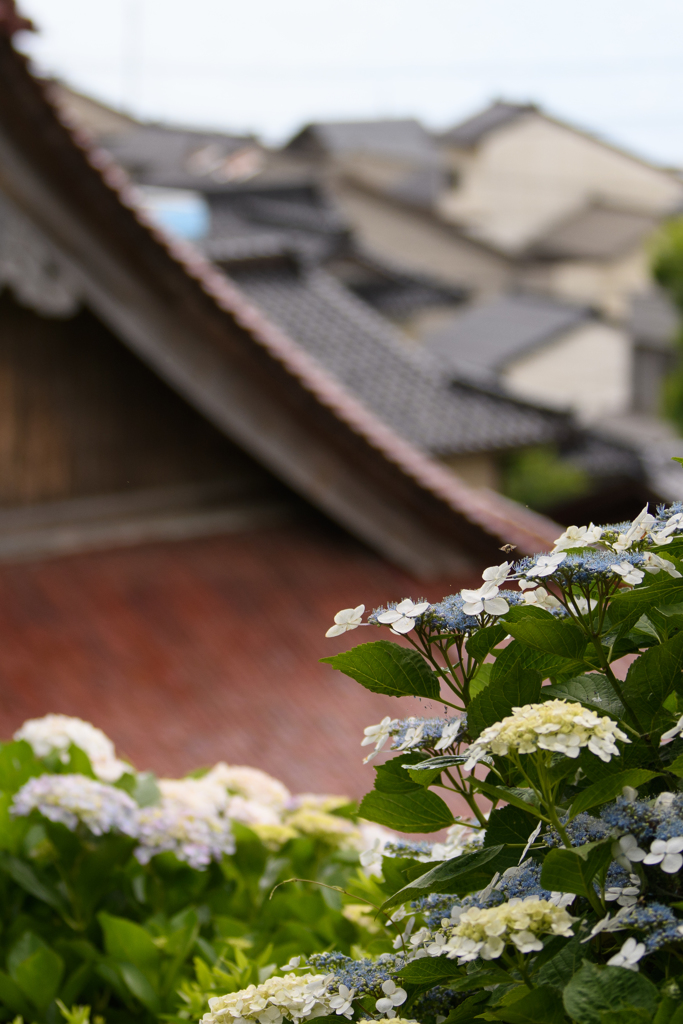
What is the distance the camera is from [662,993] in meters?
1.03

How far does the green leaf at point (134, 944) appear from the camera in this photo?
2.04 m

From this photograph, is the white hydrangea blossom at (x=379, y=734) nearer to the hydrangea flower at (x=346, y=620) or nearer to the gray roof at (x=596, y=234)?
the hydrangea flower at (x=346, y=620)

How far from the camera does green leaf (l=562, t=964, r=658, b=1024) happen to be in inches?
39.2

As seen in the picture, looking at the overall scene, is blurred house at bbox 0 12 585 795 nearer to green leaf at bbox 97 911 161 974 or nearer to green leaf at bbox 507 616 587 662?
green leaf at bbox 97 911 161 974

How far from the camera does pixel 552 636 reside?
1.19 meters

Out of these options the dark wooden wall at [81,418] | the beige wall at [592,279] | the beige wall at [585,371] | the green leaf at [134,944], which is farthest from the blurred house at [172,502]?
the beige wall at [592,279]

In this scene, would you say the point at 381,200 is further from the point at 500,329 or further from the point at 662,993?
the point at 662,993

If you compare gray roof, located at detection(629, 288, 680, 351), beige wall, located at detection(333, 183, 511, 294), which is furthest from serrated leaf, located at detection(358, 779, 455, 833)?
beige wall, located at detection(333, 183, 511, 294)

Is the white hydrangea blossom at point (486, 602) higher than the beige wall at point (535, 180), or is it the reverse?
the white hydrangea blossom at point (486, 602)

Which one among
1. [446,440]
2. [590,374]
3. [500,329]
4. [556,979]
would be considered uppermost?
[556,979]

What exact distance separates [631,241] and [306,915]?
3527cm

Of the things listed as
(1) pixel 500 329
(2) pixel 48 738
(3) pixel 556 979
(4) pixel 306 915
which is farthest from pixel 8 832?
(1) pixel 500 329

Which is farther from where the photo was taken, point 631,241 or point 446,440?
point 631,241

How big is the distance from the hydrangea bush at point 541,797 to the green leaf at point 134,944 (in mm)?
828
